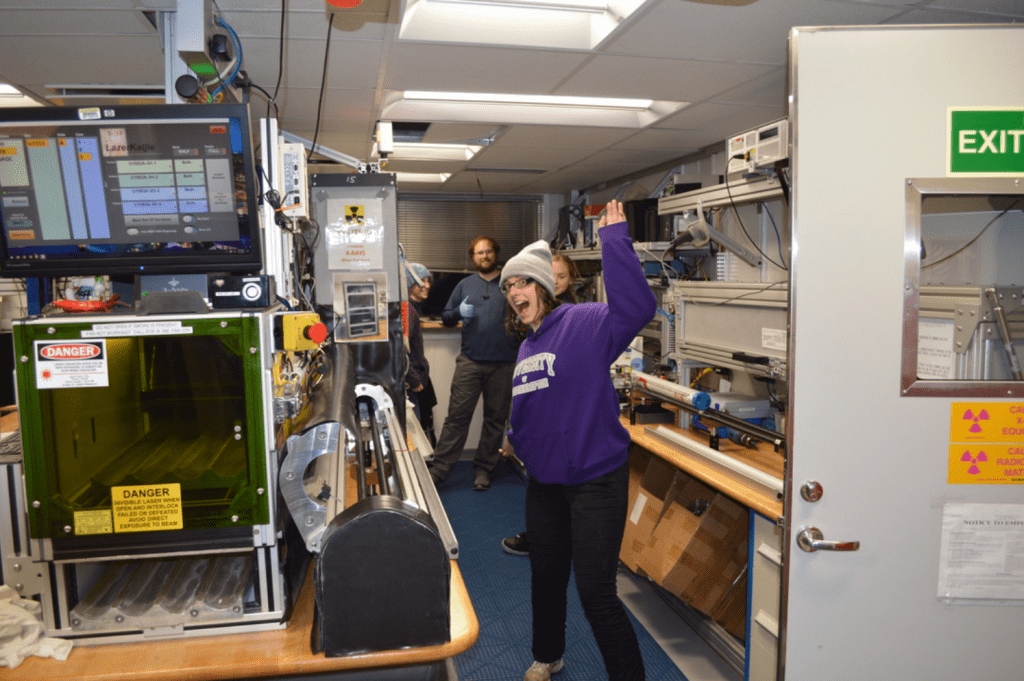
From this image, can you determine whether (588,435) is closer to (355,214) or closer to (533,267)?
(533,267)

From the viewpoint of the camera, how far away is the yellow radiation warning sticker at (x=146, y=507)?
1291mm

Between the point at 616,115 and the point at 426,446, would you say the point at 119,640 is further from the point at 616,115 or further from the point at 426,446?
the point at 616,115

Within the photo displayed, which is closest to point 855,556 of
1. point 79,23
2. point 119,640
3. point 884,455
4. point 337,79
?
point 884,455

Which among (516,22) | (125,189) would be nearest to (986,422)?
(125,189)

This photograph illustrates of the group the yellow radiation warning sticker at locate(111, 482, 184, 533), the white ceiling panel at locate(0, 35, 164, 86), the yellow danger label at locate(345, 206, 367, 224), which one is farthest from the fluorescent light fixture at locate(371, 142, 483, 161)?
the yellow radiation warning sticker at locate(111, 482, 184, 533)

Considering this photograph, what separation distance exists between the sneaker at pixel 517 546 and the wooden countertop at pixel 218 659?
2.42 m

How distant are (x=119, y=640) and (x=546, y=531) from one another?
50.2 inches

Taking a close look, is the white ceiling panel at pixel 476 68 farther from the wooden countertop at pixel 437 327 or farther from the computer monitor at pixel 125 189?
the wooden countertop at pixel 437 327

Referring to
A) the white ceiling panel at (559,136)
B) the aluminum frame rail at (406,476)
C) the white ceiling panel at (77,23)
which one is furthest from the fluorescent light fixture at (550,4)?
the aluminum frame rail at (406,476)

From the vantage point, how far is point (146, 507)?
130 centimetres

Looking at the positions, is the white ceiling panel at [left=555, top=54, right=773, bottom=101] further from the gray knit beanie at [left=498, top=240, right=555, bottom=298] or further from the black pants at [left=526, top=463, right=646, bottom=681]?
the black pants at [left=526, top=463, right=646, bottom=681]

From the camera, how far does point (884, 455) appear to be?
1576 mm

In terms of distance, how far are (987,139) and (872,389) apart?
61 cm

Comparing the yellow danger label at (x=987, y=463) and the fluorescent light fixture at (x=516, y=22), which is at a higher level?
the fluorescent light fixture at (x=516, y=22)
